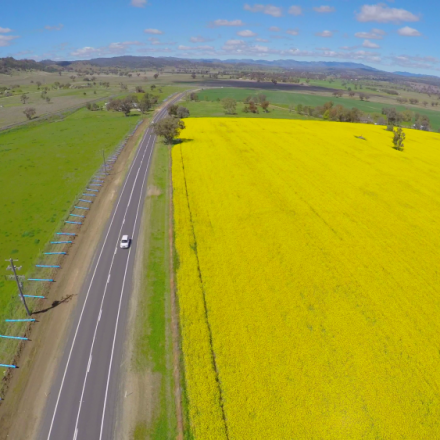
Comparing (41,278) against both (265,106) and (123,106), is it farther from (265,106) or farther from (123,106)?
(265,106)

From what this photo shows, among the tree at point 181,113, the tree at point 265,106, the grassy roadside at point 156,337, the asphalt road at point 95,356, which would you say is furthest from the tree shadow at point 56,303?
the tree at point 265,106

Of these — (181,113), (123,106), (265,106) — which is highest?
(265,106)

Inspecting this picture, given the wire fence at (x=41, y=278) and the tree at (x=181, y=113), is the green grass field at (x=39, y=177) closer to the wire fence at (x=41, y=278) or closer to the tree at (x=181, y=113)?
the wire fence at (x=41, y=278)

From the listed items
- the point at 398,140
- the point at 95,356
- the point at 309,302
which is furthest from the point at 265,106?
the point at 95,356

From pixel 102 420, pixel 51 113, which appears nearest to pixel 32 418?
pixel 102 420

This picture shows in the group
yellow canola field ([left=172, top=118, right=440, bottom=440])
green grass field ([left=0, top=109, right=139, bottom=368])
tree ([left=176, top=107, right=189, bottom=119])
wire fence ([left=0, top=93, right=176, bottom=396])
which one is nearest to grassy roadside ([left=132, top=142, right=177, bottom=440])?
yellow canola field ([left=172, top=118, right=440, bottom=440])

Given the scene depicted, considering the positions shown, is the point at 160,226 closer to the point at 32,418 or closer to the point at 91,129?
the point at 32,418
